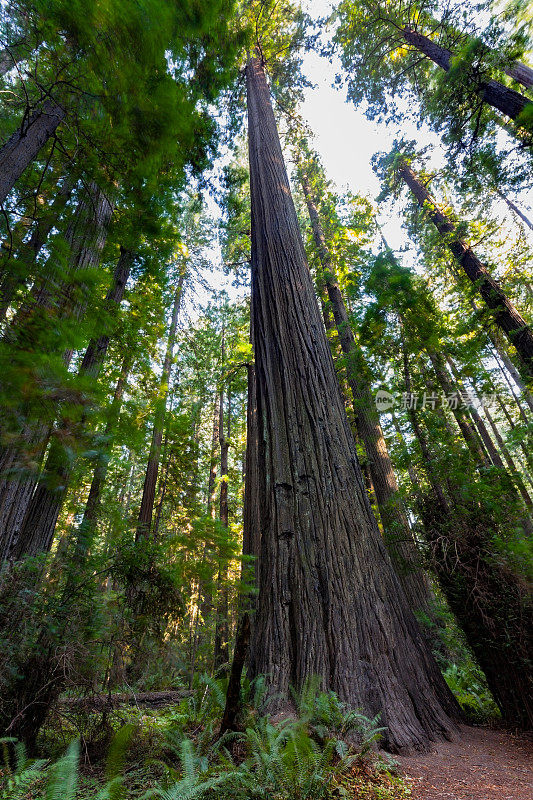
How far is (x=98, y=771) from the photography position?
2.44 meters

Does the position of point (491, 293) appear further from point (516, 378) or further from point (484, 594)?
point (516, 378)

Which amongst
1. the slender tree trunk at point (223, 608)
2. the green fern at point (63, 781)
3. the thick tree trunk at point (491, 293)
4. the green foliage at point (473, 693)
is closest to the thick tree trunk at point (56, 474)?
the green fern at point (63, 781)

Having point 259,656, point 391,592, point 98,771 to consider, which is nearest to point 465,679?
point 391,592

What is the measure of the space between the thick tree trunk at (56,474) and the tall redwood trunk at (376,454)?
3.65 meters

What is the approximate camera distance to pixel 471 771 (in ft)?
6.93

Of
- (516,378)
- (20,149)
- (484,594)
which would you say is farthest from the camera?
(516,378)

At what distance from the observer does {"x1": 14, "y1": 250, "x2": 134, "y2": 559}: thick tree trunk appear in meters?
2.54

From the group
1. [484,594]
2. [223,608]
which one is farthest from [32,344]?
[223,608]

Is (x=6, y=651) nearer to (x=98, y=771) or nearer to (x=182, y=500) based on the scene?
(x=98, y=771)

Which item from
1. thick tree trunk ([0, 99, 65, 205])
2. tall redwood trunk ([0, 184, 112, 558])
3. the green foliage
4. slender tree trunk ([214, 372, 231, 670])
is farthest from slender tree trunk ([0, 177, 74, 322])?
the green foliage

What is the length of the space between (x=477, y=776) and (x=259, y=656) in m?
1.43

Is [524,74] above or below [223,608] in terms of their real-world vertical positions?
above

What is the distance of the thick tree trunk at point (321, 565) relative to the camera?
244 centimetres

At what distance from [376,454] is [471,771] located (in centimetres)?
646
